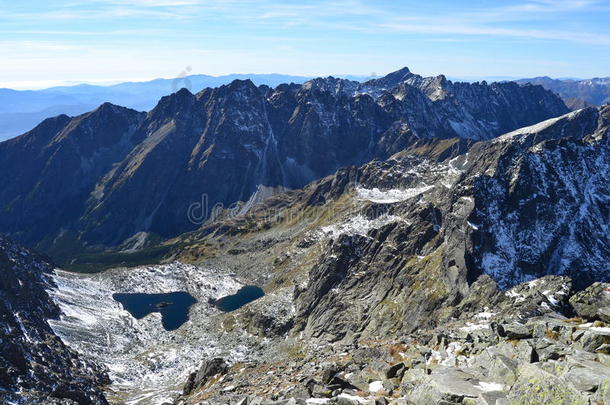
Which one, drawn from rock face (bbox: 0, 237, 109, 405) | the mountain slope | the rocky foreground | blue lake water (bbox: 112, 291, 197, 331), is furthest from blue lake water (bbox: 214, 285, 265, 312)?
the rocky foreground

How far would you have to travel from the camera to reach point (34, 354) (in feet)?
345

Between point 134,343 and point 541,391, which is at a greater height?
point 541,391

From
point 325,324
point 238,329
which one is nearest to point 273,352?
point 325,324

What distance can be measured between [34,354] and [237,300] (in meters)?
91.4

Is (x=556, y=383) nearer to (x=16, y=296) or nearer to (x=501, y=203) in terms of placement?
(x=501, y=203)

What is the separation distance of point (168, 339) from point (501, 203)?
111 metres

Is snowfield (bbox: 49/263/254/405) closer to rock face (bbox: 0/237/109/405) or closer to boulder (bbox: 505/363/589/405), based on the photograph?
rock face (bbox: 0/237/109/405)

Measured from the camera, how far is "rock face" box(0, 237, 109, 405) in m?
83.1

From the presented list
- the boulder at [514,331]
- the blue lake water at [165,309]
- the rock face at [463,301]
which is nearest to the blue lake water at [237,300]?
the rock face at [463,301]

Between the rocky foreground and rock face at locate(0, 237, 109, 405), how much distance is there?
4391 centimetres

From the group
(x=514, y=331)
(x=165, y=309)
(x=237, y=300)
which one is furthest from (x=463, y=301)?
(x=165, y=309)

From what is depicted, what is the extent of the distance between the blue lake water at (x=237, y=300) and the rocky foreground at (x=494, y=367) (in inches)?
Result: 5102

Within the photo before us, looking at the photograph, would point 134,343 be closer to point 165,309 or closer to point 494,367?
point 165,309

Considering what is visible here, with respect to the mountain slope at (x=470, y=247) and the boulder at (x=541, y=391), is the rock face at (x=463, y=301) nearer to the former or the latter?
the boulder at (x=541, y=391)
